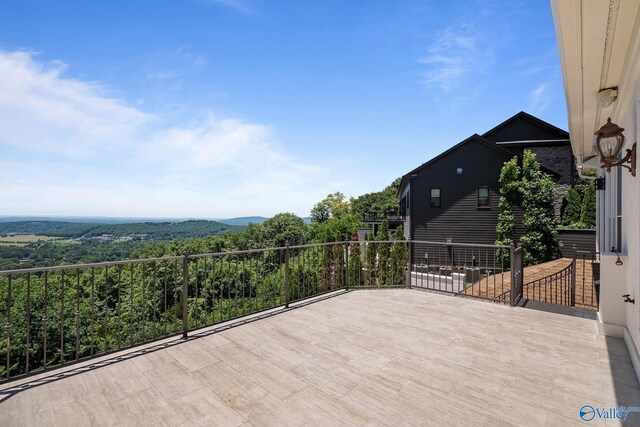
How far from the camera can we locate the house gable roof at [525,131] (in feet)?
53.0

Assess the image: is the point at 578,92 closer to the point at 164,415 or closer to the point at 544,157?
the point at 164,415

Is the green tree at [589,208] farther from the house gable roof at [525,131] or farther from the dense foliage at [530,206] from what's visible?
the house gable roof at [525,131]

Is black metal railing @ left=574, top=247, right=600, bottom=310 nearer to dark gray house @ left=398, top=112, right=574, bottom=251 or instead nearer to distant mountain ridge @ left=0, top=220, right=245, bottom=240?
dark gray house @ left=398, top=112, right=574, bottom=251

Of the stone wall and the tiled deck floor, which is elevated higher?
the stone wall

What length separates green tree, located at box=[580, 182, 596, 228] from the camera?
1210cm

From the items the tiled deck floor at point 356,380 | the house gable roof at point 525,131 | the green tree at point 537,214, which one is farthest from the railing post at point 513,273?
the house gable roof at point 525,131

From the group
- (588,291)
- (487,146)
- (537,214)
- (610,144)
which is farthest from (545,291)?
(487,146)

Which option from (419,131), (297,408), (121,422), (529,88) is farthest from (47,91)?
(419,131)

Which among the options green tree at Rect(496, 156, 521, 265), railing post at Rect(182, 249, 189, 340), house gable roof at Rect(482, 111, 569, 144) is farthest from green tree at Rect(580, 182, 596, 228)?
railing post at Rect(182, 249, 189, 340)

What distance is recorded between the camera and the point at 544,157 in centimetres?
1600

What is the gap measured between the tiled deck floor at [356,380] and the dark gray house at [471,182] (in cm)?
1182

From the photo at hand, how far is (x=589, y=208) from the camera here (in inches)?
482

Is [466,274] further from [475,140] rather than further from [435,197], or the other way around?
[475,140]

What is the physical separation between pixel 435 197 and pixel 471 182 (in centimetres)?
186
